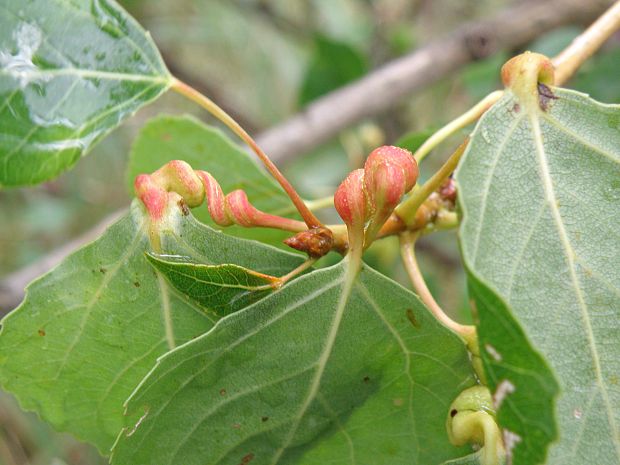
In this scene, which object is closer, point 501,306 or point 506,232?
point 501,306

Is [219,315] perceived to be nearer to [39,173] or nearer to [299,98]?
[39,173]

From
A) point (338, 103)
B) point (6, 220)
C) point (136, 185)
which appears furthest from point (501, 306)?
point (6, 220)

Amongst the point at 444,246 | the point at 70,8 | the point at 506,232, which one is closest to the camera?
the point at 506,232

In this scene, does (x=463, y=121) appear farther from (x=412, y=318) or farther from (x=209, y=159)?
(x=209, y=159)

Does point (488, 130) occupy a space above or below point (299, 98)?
below

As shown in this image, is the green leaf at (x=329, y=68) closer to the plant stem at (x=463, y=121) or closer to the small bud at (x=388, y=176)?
the plant stem at (x=463, y=121)

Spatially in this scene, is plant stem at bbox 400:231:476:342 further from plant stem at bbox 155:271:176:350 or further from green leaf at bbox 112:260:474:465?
plant stem at bbox 155:271:176:350

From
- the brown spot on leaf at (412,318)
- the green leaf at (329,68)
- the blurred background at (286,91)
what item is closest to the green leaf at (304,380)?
the brown spot on leaf at (412,318)
